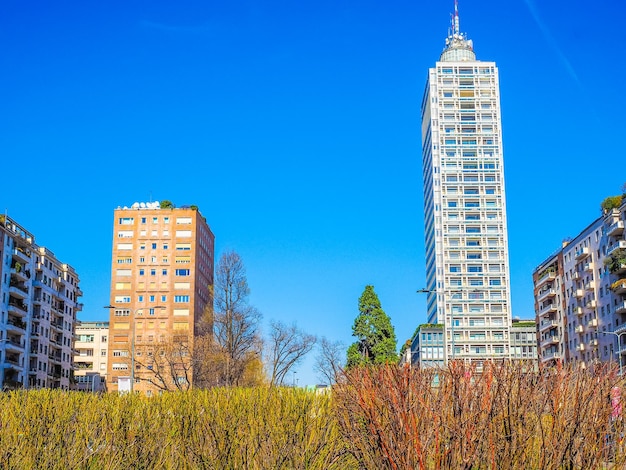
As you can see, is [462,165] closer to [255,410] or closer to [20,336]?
[20,336]

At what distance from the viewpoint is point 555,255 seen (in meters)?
108

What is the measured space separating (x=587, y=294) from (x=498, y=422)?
8513cm

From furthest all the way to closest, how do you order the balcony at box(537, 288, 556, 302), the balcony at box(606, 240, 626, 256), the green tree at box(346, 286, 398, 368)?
the balcony at box(537, 288, 556, 302) < the green tree at box(346, 286, 398, 368) < the balcony at box(606, 240, 626, 256)

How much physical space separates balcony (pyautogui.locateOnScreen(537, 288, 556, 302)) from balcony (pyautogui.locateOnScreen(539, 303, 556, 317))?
3.66 feet

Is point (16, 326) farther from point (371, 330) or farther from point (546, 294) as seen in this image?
point (546, 294)

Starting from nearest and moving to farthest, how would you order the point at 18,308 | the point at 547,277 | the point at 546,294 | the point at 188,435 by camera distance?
the point at 188,435
the point at 18,308
the point at 546,294
the point at 547,277

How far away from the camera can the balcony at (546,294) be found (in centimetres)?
10600

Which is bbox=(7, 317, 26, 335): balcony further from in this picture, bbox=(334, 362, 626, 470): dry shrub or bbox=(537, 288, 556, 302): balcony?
bbox=(334, 362, 626, 470): dry shrub

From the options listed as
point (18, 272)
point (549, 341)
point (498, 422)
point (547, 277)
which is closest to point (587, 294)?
point (547, 277)

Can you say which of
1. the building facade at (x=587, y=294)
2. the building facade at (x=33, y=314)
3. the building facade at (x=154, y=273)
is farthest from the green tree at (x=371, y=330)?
the building facade at (x=154, y=273)

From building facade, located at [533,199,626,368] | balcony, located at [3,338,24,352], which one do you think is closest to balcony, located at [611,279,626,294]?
building facade, located at [533,199,626,368]

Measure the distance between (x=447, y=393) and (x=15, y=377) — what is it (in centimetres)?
8781

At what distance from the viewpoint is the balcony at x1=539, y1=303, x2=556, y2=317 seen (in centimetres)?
10532

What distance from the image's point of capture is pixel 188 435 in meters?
16.9
